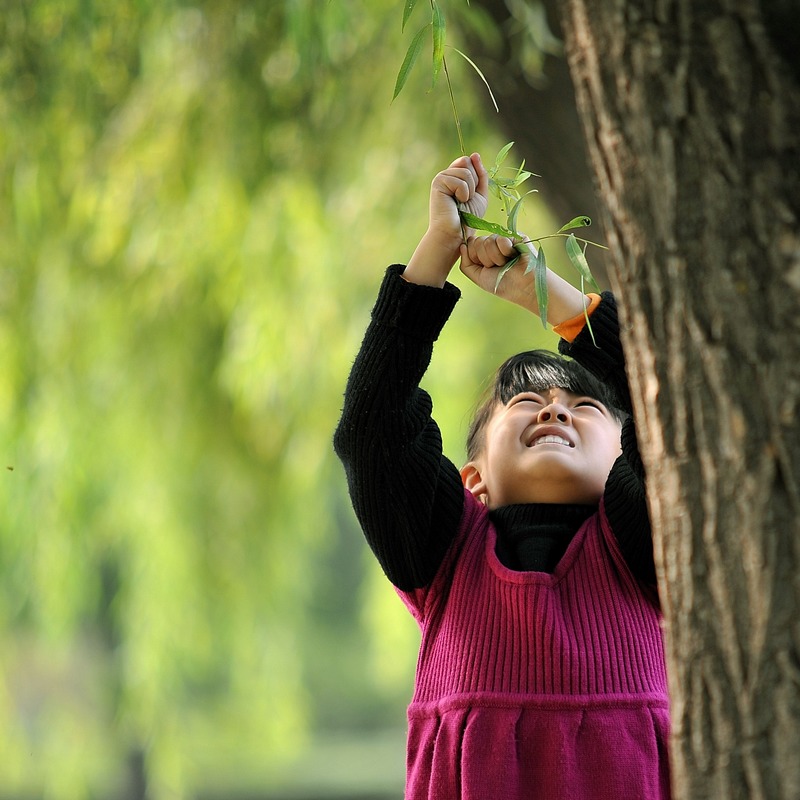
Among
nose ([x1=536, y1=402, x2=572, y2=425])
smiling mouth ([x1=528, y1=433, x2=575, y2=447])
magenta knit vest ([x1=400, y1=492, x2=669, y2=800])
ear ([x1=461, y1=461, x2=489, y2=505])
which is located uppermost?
nose ([x1=536, y1=402, x2=572, y2=425])

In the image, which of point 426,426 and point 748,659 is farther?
point 426,426

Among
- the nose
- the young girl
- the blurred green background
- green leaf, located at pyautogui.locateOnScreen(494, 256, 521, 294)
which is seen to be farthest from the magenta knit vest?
the blurred green background

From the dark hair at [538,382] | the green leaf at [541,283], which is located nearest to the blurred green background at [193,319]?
the dark hair at [538,382]

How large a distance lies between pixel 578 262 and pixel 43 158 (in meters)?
2.60

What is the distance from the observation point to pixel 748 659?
840 millimetres

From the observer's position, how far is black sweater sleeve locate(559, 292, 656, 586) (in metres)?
1.32

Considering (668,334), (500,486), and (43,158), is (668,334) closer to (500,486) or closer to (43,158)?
(500,486)

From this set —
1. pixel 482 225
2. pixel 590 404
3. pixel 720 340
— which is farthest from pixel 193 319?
pixel 720 340

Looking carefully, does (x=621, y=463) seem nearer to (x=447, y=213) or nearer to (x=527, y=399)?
(x=527, y=399)

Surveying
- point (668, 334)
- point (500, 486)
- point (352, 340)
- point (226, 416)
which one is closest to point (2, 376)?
point (226, 416)

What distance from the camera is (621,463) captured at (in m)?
1.40

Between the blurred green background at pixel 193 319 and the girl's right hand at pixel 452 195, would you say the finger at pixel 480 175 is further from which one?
the blurred green background at pixel 193 319

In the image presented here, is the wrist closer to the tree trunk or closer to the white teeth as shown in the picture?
the white teeth

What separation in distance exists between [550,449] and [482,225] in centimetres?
33
